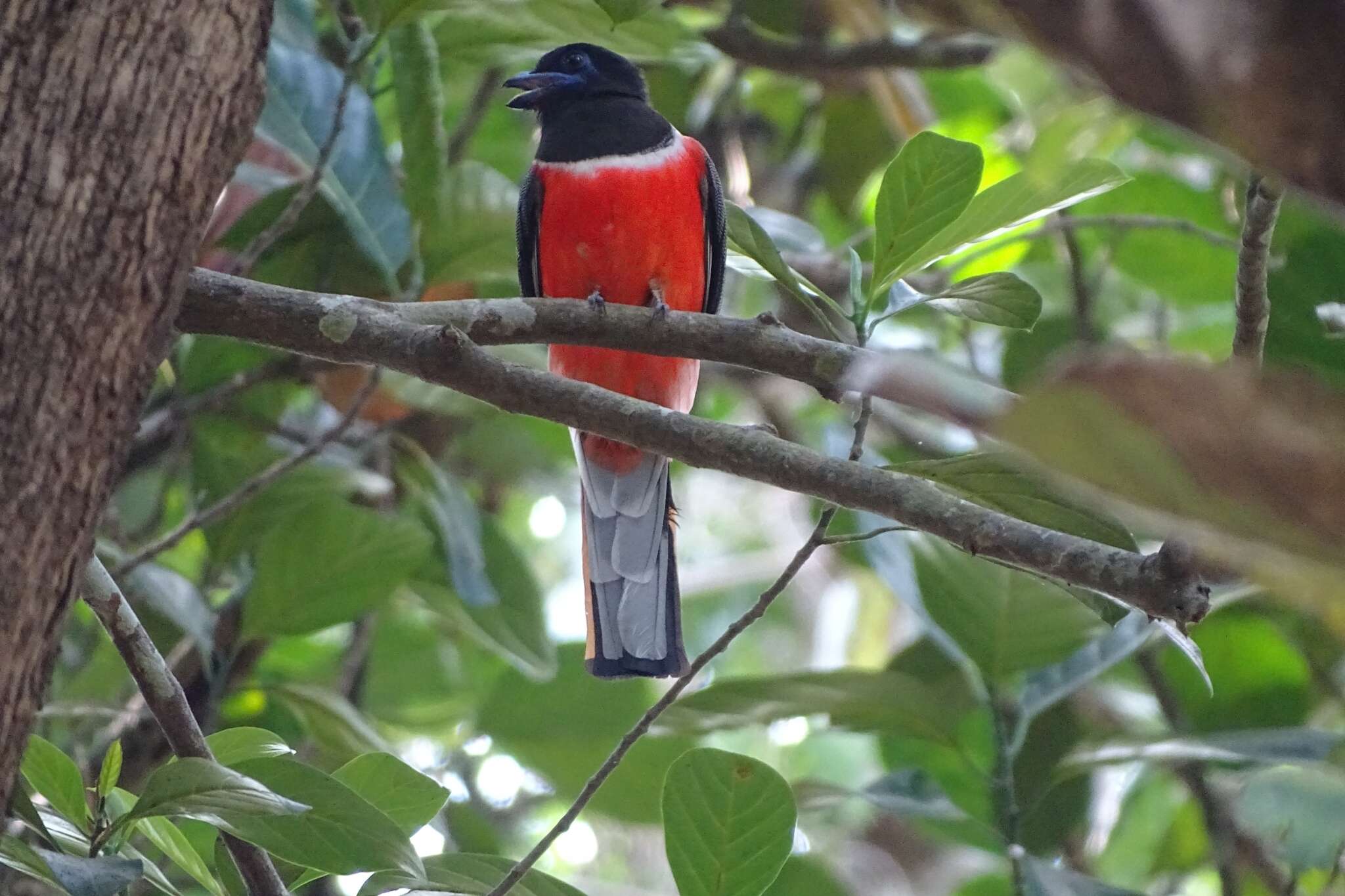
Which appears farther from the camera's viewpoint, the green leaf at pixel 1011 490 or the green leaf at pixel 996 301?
the green leaf at pixel 996 301

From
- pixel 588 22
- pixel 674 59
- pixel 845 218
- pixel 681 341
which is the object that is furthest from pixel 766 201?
pixel 681 341

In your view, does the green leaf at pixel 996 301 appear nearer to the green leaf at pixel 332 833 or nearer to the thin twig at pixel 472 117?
the green leaf at pixel 332 833

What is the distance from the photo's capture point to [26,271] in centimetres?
143

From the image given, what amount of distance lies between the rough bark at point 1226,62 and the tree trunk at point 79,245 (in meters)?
1.07

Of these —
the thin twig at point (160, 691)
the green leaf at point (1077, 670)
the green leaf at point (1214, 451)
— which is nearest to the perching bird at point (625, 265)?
the green leaf at point (1077, 670)

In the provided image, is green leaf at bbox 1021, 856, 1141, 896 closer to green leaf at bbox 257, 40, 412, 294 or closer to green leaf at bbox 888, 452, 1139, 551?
green leaf at bbox 888, 452, 1139, 551

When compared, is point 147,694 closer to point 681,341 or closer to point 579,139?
point 681,341

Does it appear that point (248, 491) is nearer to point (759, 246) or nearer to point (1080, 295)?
point (759, 246)

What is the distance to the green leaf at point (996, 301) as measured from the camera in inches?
86.4

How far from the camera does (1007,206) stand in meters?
2.21

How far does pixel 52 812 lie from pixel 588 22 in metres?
1.79

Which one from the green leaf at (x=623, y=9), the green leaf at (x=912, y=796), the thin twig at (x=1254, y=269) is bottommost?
the green leaf at (x=912, y=796)

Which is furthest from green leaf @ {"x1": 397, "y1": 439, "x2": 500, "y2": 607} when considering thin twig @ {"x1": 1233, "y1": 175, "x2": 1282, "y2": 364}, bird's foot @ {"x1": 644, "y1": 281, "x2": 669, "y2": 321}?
thin twig @ {"x1": 1233, "y1": 175, "x2": 1282, "y2": 364}

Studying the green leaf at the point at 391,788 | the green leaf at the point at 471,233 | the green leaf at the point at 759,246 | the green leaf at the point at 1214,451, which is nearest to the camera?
the green leaf at the point at 1214,451
